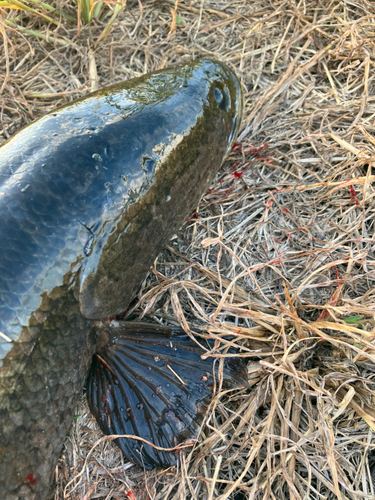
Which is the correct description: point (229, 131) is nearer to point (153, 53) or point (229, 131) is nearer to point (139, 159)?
point (139, 159)

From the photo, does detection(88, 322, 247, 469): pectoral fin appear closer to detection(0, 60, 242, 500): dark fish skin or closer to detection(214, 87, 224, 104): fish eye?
detection(0, 60, 242, 500): dark fish skin

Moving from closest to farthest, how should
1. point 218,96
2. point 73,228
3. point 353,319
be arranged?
point 73,228
point 353,319
point 218,96

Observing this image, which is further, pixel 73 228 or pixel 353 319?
pixel 353 319

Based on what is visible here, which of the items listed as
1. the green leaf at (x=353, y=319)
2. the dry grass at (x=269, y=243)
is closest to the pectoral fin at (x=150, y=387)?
the dry grass at (x=269, y=243)

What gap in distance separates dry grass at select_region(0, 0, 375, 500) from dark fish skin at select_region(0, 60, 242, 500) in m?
0.35

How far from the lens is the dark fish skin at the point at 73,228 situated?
136 centimetres

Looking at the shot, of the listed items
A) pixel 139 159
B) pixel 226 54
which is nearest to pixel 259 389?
pixel 139 159

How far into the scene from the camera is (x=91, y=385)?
1.85 meters

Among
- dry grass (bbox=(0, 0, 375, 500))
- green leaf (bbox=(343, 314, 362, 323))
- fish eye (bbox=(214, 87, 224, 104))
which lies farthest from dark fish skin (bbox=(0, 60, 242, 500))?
green leaf (bbox=(343, 314, 362, 323))

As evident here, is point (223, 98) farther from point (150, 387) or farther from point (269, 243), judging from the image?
point (150, 387)

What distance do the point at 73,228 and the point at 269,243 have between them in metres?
→ 1.24

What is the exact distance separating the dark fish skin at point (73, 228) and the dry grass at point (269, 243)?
1.14ft

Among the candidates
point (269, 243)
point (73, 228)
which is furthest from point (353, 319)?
point (73, 228)

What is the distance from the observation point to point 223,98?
2.16 metres
